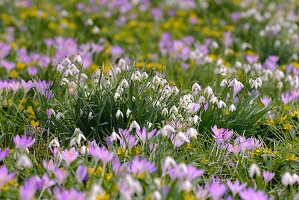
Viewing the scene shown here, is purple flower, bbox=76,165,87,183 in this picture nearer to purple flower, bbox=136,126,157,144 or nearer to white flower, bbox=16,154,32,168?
white flower, bbox=16,154,32,168

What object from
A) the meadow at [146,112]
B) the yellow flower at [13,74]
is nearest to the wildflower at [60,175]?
the meadow at [146,112]

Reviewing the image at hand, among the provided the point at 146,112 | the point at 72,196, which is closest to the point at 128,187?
the point at 72,196

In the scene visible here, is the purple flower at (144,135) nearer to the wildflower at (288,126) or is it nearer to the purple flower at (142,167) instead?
the purple flower at (142,167)

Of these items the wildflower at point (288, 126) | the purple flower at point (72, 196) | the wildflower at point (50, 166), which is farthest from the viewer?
the wildflower at point (288, 126)

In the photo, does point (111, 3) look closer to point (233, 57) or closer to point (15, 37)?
point (15, 37)

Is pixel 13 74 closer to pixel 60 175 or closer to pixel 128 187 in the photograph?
pixel 60 175

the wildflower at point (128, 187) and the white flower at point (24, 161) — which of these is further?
the white flower at point (24, 161)

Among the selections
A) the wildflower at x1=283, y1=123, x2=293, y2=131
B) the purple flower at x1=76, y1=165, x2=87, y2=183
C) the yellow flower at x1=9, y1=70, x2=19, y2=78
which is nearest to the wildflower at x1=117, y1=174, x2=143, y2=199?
the purple flower at x1=76, y1=165, x2=87, y2=183

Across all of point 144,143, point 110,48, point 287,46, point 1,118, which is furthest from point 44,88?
point 287,46

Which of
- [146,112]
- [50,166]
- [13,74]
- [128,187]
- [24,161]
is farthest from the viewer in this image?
[13,74]

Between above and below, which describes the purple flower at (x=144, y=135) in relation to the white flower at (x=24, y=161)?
above

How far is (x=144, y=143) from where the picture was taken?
2.43m

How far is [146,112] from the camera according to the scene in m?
2.76

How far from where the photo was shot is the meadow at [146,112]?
6.78 ft
